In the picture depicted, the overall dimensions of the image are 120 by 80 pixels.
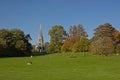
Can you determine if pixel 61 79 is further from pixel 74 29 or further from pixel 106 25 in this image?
pixel 74 29

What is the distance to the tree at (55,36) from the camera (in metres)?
136

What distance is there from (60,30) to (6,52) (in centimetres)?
3406

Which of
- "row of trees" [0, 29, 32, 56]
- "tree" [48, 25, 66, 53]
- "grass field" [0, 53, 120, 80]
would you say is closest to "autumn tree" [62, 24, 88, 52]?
"tree" [48, 25, 66, 53]

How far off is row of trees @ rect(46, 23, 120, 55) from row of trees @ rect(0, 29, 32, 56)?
15.1 m

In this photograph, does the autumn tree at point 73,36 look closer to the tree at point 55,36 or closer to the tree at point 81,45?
the tree at point 81,45

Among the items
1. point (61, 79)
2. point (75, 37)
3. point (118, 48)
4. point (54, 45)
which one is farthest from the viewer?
point (54, 45)

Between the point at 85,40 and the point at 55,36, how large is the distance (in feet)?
111

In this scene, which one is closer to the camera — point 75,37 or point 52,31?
point 75,37

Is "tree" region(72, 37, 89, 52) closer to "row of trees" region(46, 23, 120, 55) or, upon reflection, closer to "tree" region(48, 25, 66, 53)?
"row of trees" region(46, 23, 120, 55)

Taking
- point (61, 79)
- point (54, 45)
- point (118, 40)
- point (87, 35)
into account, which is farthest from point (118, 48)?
point (61, 79)

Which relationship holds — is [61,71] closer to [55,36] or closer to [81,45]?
[81,45]

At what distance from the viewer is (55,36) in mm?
137750

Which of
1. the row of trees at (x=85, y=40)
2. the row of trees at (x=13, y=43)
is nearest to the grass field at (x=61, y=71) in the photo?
the row of trees at (x=85, y=40)

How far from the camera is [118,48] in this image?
10088cm
